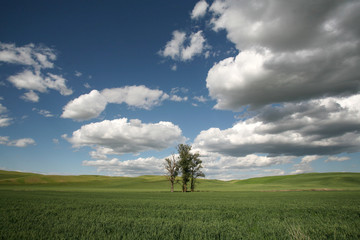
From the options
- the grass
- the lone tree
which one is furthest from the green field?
the lone tree

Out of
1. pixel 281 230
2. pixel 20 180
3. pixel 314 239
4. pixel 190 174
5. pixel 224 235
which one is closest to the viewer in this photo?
pixel 314 239

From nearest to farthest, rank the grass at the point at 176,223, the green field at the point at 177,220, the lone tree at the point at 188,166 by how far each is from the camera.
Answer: the grass at the point at 176,223
the green field at the point at 177,220
the lone tree at the point at 188,166

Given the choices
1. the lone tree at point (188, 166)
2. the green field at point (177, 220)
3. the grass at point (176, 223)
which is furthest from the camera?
the lone tree at point (188, 166)

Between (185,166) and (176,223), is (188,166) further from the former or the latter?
(176,223)

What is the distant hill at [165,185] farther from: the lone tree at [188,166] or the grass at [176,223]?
the grass at [176,223]

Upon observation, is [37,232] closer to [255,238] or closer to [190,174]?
[255,238]

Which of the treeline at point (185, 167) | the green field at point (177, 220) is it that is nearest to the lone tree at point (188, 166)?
the treeline at point (185, 167)

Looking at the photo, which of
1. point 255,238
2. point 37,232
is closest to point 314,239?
point 255,238

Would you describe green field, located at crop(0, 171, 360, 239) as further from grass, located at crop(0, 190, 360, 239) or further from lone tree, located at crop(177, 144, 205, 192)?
lone tree, located at crop(177, 144, 205, 192)

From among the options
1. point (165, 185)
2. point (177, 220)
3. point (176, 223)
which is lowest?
point (165, 185)

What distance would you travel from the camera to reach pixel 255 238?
700 centimetres

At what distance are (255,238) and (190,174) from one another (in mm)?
58597

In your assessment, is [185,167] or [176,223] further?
[185,167]

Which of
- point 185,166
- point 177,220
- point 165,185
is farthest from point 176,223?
point 165,185
